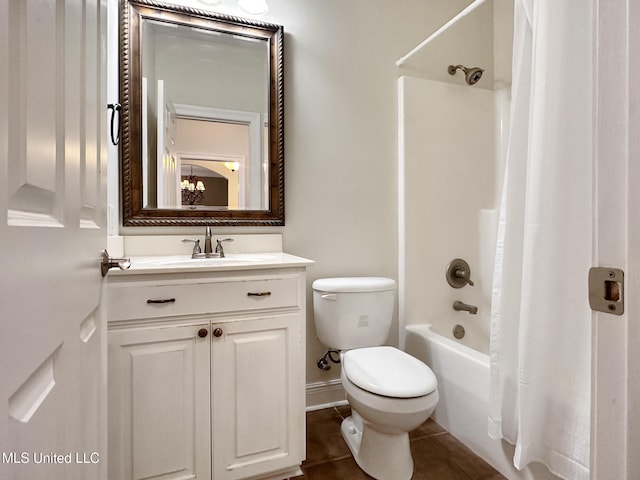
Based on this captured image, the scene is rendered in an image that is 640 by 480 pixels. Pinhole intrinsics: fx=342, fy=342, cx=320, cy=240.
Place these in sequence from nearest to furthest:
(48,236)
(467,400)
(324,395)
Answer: (48,236), (467,400), (324,395)

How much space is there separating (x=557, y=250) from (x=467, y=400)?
0.87m

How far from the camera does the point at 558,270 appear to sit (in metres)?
1.09

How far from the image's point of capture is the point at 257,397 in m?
1.32

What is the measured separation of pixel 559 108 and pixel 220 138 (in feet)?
4.77

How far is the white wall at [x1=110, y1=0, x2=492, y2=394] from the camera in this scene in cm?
189

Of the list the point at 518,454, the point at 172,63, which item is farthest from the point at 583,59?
the point at 172,63

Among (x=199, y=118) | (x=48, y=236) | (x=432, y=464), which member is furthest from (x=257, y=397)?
(x=199, y=118)

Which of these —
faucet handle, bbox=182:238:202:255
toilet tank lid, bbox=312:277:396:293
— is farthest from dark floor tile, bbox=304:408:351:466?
faucet handle, bbox=182:238:202:255

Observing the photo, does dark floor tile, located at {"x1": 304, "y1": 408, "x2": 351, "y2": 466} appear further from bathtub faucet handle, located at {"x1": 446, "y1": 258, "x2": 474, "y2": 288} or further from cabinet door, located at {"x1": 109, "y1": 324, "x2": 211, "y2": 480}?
bathtub faucet handle, located at {"x1": 446, "y1": 258, "x2": 474, "y2": 288}

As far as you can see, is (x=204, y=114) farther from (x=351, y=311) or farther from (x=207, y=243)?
(x=351, y=311)

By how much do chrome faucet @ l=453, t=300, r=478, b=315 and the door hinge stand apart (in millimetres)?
1782

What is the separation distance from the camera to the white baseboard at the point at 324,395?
6.36ft

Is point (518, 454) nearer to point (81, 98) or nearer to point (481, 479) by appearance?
point (481, 479)

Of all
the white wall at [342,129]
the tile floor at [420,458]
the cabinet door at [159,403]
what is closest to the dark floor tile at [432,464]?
the tile floor at [420,458]
